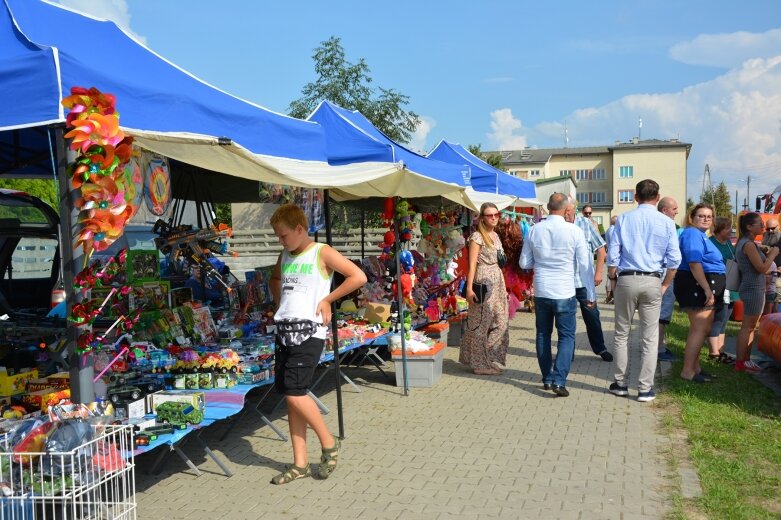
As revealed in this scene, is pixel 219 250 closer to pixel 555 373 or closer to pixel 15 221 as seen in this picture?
pixel 15 221

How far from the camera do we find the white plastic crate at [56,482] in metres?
3.04

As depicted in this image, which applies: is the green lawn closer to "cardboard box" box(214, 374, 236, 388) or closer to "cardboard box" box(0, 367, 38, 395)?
"cardboard box" box(214, 374, 236, 388)

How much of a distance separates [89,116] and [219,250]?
4.31 meters

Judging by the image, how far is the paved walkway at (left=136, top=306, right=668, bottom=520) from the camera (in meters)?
4.13

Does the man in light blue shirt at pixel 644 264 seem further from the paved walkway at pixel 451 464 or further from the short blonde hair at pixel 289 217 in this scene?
the short blonde hair at pixel 289 217

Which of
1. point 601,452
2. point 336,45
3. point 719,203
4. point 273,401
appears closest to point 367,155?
point 273,401

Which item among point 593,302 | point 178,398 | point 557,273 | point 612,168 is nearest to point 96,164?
point 178,398

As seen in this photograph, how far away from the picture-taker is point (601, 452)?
511cm

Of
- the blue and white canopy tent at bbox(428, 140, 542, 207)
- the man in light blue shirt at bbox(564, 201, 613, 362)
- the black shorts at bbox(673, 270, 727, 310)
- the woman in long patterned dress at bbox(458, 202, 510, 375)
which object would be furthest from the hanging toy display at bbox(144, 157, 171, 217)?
the blue and white canopy tent at bbox(428, 140, 542, 207)

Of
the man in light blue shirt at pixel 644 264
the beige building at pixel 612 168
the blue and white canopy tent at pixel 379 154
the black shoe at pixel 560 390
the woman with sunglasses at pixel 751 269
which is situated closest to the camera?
the man in light blue shirt at pixel 644 264

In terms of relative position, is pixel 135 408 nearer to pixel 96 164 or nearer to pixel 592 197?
pixel 96 164

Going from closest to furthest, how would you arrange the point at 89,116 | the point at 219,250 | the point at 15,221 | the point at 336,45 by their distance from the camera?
the point at 89,116
the point at 219,250
the point at 15,221
the point at 336,45

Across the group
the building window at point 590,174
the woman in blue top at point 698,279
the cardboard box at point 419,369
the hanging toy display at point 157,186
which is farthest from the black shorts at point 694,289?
the building window at point 590,174

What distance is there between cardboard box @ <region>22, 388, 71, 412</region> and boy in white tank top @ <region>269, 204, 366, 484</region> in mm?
1263
